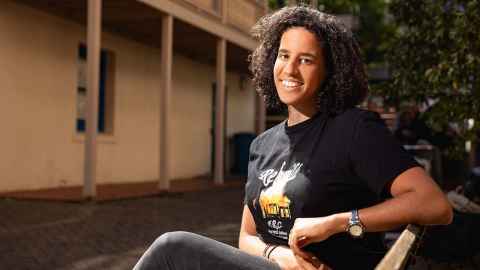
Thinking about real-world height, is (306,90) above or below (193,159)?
above

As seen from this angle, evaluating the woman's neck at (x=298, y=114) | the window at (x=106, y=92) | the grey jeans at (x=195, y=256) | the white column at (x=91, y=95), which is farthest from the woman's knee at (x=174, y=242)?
the window at (x=106, y=92)

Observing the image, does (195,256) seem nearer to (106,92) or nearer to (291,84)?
(291,84)

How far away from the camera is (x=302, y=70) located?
255cm

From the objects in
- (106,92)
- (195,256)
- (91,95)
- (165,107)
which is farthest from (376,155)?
(106,92)

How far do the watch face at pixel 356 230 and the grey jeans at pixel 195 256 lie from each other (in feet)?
0.96

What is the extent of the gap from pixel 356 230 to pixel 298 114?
59 centimetres

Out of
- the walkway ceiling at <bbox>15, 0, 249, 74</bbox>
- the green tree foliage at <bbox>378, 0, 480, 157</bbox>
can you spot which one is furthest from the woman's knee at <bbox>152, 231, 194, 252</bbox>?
the walkway ceiling at <bbox>15, 0, 249, 74</bbox>

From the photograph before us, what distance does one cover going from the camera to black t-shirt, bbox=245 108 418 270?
7.18 ft

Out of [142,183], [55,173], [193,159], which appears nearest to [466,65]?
[55,173]

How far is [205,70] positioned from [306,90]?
17.0 m

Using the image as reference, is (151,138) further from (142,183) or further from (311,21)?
(311,21)

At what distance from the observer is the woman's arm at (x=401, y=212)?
6.75 feet

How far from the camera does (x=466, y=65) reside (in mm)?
7707

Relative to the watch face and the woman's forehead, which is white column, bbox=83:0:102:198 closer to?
the woman's forehead
